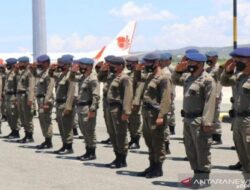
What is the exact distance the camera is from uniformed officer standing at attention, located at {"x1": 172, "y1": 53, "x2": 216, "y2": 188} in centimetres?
680

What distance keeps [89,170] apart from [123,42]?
37.1m

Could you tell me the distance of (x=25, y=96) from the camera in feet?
38.2

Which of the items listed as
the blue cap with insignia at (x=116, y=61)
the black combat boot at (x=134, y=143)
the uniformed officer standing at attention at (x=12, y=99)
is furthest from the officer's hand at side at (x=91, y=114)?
the uniformed officer standing at attention at (x=12, y=99)

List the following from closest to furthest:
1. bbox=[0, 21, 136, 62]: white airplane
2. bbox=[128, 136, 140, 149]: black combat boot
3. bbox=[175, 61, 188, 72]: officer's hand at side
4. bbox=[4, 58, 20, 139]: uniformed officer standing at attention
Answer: bbox=[175, 61, 188, 72]: officer's hand at side < bbox=[128, 136, 140, 149]: black combat boot < bbox=[4, 58, 20, 139]: uniformed officer standing at attention < bbox=[0, 21, 136, 62]: white airplane

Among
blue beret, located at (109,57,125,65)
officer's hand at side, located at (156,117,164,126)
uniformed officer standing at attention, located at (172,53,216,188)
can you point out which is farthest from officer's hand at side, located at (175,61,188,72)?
blue beret, located at (109,57,125,65)

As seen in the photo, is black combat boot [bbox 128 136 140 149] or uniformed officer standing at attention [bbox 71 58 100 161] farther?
black combat boot [bbox 128 136 140 149]

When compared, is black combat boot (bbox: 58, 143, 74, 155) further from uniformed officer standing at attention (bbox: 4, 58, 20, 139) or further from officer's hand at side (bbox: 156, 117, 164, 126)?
officer's hand at side (bbox: 156, 117, 164, 126)

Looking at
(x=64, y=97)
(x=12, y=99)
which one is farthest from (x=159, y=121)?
(x=12, y=99)

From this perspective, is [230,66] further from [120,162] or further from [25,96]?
[25,96]

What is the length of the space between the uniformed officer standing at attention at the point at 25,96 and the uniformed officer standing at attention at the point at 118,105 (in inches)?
129

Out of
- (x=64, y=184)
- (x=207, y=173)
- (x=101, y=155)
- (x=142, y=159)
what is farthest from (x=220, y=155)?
(x=64, y=184)

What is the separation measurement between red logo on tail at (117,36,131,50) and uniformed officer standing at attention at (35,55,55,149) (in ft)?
112

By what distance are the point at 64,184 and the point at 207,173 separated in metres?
2.00

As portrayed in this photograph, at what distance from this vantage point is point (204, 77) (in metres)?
6.95
